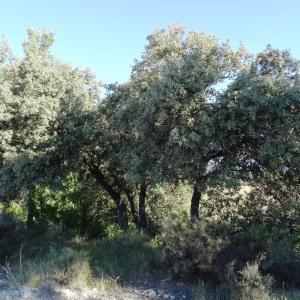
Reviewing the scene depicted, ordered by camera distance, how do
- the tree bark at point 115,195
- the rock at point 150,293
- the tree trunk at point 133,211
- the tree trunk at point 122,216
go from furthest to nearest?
the tree trunk at point 133,211 → the tree trunk at point 122,216 → the tree bark at point 115,195 → the rock at point 150,293

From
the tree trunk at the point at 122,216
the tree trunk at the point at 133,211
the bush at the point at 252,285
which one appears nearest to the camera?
the bush at the point at 252,285

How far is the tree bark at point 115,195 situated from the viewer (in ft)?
42.5

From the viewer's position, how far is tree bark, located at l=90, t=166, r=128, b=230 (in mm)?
12969

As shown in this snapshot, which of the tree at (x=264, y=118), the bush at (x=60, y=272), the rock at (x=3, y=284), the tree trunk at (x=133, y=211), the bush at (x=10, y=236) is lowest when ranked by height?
the rock at (x=3, y=284)

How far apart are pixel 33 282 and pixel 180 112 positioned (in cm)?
450

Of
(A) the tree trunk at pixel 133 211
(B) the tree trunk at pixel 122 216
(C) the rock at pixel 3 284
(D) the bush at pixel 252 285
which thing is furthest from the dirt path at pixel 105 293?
(A) the tree trunk at pixel 133 211

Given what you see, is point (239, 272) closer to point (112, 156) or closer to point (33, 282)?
point (33, 282)

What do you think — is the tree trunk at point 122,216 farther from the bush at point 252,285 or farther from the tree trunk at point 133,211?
the bush at point 252,285

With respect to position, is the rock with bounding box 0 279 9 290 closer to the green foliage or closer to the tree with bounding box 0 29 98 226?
the tree with bounding box 0 29 98 226

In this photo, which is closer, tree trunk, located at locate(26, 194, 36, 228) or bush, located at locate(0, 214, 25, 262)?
bush, located at locate(0, 214, 25, 262)

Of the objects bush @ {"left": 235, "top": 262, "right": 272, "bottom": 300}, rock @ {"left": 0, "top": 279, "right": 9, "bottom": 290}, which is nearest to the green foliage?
rock @ {"left": 0, "top": 279, "right": 9, "bottom": 290}

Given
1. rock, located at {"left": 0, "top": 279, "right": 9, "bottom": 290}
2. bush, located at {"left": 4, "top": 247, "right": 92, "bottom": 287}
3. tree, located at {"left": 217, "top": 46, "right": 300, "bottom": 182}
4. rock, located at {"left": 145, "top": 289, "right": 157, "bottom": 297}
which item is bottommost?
rock, located at {"left": 145, "top": 289, "right": 157, "bottom": 297}

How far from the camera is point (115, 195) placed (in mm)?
13211

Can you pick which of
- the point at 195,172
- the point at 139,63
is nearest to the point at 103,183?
the point at 139,63
